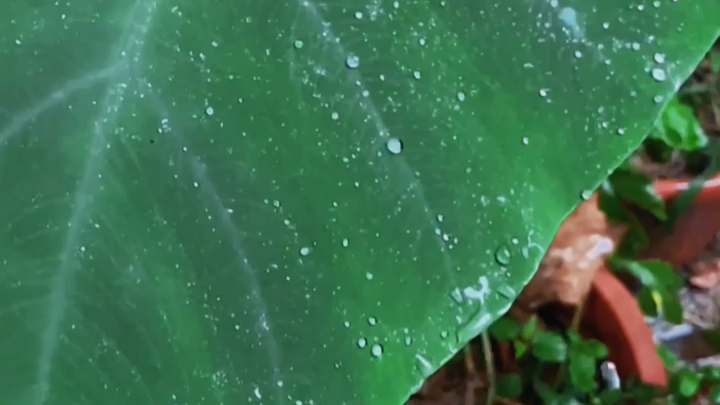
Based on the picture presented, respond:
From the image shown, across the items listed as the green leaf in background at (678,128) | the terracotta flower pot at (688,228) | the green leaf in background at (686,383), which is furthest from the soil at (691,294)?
the green leaf in background at (686,383)

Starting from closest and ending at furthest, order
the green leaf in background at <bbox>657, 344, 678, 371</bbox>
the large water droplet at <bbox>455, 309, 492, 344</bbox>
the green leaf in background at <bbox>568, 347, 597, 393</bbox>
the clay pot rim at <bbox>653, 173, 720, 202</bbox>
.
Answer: the large water droplet at <bbox>455, 309, 492, 344</bbox> → the green leaf in background at <bbox>568, 347, 597, 393</bbox> → the green leaf in background at <bbox>657, 344, 678, 371</bbox> → the clay pot rim at <bbox>653, 173, 720, 202</bbox>

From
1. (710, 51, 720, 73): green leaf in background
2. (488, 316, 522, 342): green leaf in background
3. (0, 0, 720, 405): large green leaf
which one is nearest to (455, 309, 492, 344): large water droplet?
(0, 0, 720, 405): large green leaf

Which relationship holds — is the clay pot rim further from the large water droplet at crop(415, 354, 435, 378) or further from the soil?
the large water droplet at crop(415, 354, 435, 378)

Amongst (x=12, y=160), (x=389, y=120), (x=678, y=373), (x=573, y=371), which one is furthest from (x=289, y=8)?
(x=678, y=373)

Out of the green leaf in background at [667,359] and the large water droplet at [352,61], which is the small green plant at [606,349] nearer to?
the green leaf in background at [667,359]

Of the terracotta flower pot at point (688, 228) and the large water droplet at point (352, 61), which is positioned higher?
the large water droplet at point (352, 61)

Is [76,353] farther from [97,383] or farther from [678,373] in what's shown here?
[678,373]
